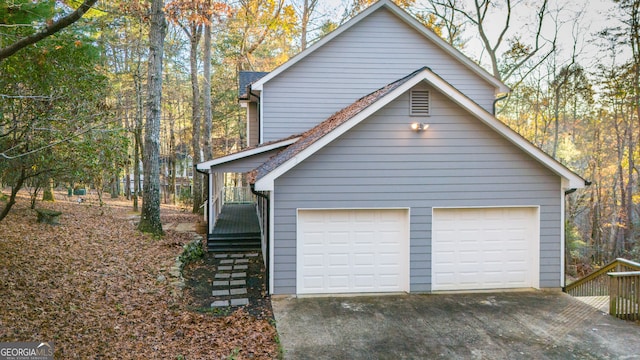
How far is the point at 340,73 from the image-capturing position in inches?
460

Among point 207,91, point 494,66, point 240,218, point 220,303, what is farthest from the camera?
point 494,66

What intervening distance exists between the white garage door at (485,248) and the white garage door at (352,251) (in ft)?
2.81

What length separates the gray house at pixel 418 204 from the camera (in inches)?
317

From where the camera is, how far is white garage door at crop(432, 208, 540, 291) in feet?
27.9

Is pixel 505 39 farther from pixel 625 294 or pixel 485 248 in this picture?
pixel 625 294

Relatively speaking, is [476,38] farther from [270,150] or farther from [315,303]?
[315,303]

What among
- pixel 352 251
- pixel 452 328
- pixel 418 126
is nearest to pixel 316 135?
pixel 418 126

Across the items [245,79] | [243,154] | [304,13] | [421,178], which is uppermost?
[304,13]

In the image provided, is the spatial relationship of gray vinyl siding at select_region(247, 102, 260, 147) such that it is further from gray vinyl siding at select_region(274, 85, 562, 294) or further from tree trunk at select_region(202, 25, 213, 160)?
gray vinyl siding at select_region(274, 85, 562, 294)

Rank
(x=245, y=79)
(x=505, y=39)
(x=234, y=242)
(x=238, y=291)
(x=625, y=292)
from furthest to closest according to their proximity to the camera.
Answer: (x=505, y=39)
(x=245, y=79)
(x=234, y=242)
(x=238, y=291)
(x=625, y=292)

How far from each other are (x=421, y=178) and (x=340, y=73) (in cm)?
498

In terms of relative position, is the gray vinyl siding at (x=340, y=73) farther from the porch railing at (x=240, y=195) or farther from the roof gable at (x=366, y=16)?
the porch railing at (x=240, y=195)

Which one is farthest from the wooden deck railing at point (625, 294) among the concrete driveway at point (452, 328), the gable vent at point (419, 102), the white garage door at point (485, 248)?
the gable vent at point (419, 102)

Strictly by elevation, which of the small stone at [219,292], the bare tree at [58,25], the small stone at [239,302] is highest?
the bare tree at [58,25]
